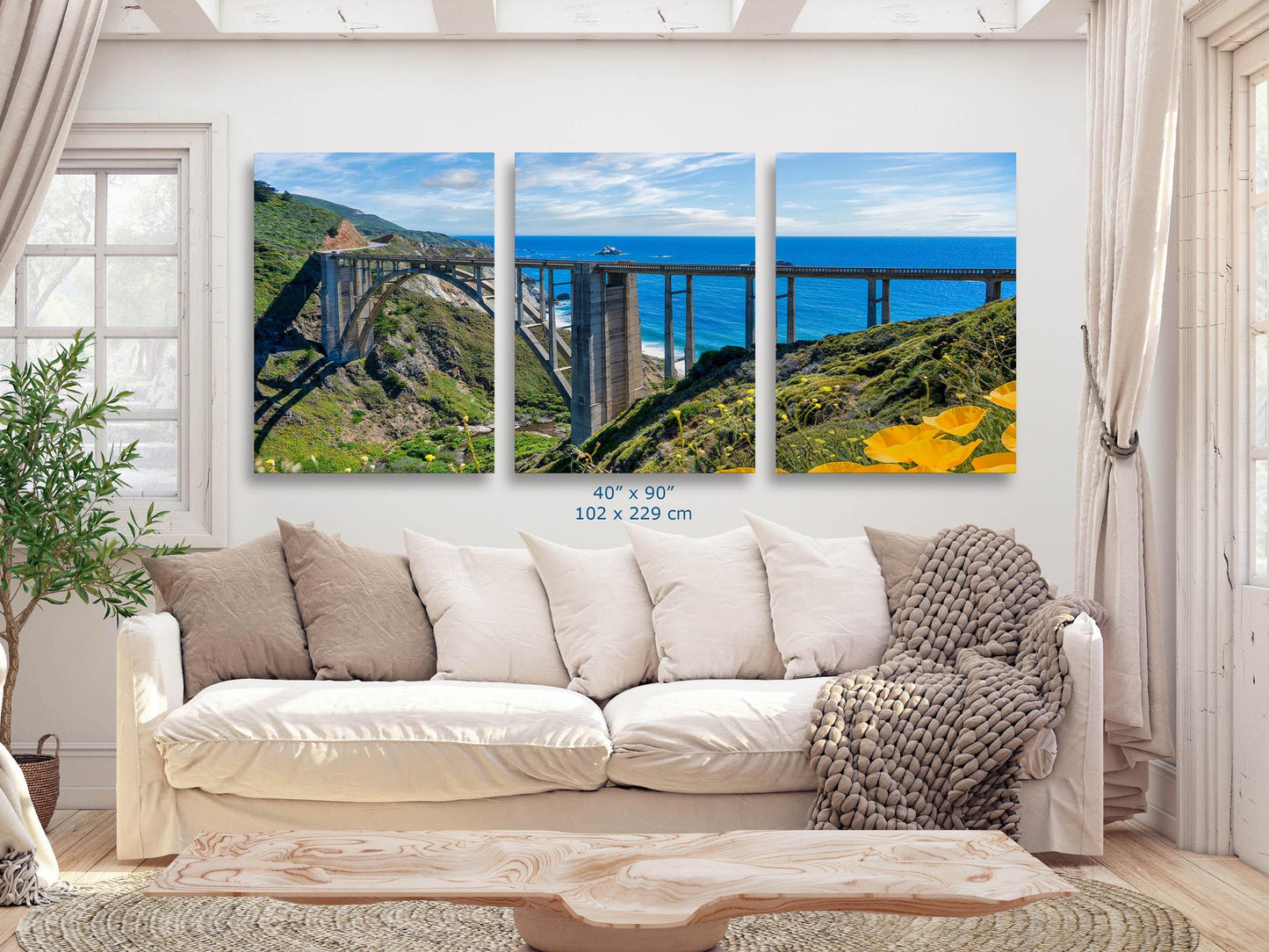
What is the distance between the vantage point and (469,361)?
3840 mm

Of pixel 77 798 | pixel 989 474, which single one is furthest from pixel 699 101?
pixel 77 798

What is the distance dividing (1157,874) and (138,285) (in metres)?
3.77

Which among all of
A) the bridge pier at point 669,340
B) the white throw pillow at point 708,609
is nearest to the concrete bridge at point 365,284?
the bridge pier at point 669,340

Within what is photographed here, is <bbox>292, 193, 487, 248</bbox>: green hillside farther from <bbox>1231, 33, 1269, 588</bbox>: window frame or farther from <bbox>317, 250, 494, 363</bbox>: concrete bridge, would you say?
<bbox>1231, 33, 1269, 588</bbox>: window frame

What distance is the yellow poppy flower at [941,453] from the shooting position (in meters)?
3.83

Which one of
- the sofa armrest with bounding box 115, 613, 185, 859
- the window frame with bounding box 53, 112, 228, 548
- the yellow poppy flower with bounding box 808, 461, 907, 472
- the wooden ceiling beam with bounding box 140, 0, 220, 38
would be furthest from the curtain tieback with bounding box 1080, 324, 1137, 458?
the wooden ceiling beam with bounding box 140, 0, 220, 38

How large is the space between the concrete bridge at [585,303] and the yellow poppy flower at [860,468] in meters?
0.48

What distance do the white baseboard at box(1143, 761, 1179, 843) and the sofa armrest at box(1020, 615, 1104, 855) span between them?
0.61m

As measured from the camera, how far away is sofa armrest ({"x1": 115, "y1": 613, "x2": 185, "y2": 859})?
2.75 m

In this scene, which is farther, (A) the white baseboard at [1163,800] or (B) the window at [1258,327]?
(A) the white baseboard at [1163,800]

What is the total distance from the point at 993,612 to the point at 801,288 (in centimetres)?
138

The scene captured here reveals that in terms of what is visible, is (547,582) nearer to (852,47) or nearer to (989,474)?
(989,474)

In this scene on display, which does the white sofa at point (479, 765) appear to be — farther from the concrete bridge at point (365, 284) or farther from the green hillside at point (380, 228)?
the green hillside at point (380, 228)

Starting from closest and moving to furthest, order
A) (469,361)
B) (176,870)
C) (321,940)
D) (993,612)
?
1. (176,870)
2. (321,940)
3. (993,612)
4. (469,361)
